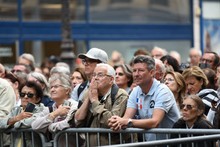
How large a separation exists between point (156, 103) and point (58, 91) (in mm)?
1457

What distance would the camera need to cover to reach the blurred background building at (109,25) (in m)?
24.3

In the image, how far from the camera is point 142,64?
9461 millimetres

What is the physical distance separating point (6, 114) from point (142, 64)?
2.37 m

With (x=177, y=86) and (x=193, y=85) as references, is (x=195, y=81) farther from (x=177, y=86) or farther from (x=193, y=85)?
(x=177, y=86)

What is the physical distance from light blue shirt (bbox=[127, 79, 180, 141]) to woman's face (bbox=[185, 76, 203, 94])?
4.57ft

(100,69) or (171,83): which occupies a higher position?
(100,69)

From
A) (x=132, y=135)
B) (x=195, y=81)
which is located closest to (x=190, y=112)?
(x=132, y=135)

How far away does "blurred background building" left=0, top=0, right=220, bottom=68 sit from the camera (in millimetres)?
24281

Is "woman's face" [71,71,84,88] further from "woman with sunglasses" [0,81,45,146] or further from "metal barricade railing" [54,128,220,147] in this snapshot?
"metal barricade railing" [54,128,220,147]

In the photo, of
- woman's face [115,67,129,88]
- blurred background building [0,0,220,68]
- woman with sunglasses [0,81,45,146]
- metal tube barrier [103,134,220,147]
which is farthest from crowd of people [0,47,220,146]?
blurred background building [0,0,220,68]

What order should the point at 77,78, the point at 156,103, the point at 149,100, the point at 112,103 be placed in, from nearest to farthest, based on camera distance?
the point at 156,103 → the point at 149,100 → the point at 112,103 → the point at 77,78

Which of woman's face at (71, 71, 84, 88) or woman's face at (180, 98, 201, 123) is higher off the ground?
woman's face at (71, 71, 84, 88)

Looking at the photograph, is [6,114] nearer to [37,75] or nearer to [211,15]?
[37,75]

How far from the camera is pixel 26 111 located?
34.0 ft
